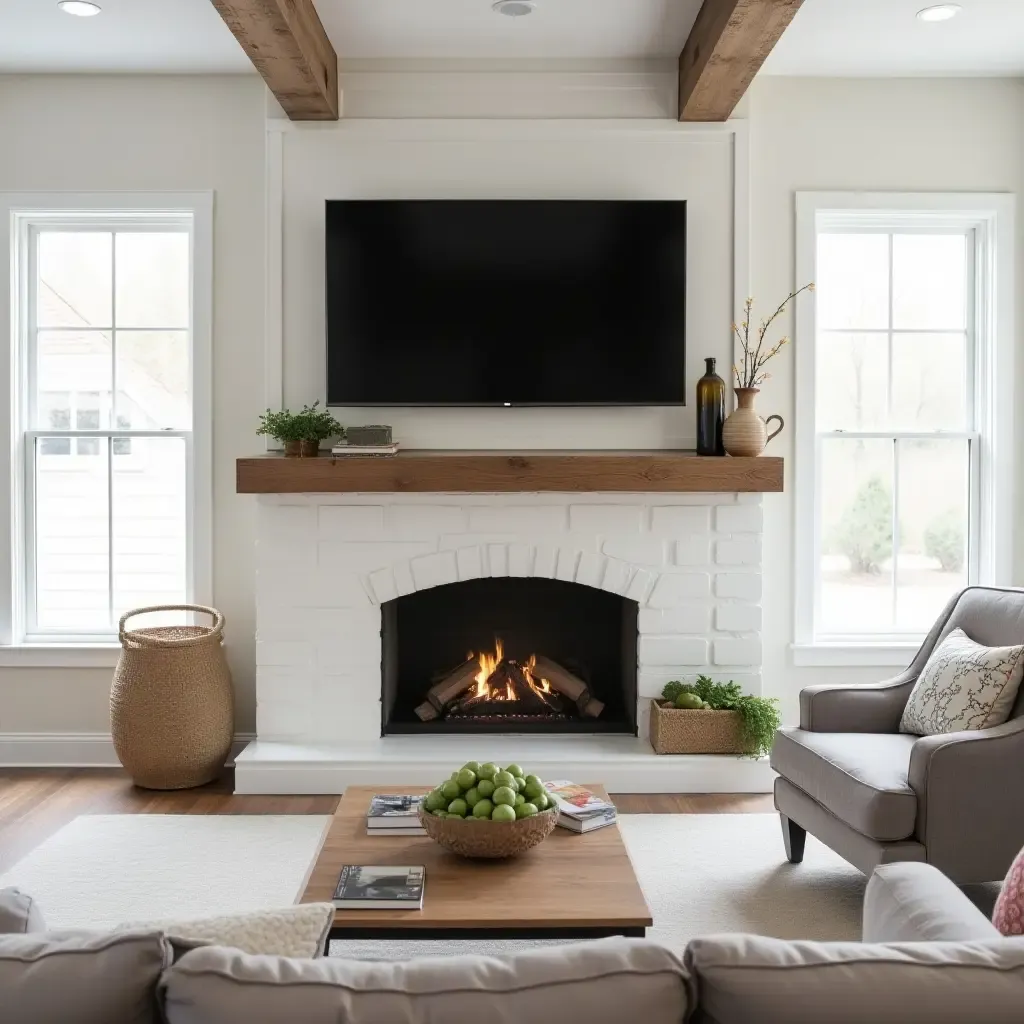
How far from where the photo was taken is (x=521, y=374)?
14.4ft

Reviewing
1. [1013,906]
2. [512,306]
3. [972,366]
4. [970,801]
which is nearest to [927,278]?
[972,366]

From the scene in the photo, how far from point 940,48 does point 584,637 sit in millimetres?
2738

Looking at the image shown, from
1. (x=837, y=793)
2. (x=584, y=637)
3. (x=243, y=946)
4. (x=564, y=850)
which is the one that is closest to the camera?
(x=243, y=946)

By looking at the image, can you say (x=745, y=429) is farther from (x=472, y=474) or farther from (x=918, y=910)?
(x=918, y=910)

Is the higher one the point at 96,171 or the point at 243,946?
the point at 96,171

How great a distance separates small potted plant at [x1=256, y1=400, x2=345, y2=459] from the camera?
4242 mm

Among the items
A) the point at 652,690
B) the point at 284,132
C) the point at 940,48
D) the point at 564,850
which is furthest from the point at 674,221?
the point at 564,850

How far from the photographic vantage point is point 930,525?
4793mm

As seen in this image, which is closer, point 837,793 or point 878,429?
point 837,793

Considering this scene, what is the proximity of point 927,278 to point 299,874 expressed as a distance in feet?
11.5

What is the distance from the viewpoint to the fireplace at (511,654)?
15.1ft

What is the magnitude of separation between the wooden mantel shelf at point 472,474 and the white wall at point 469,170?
32 centimetres

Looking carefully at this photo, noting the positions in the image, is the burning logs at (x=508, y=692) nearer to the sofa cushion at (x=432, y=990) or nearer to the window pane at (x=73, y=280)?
the window pane at (x=73, y=280)

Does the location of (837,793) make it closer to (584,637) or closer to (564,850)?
(564,850)
